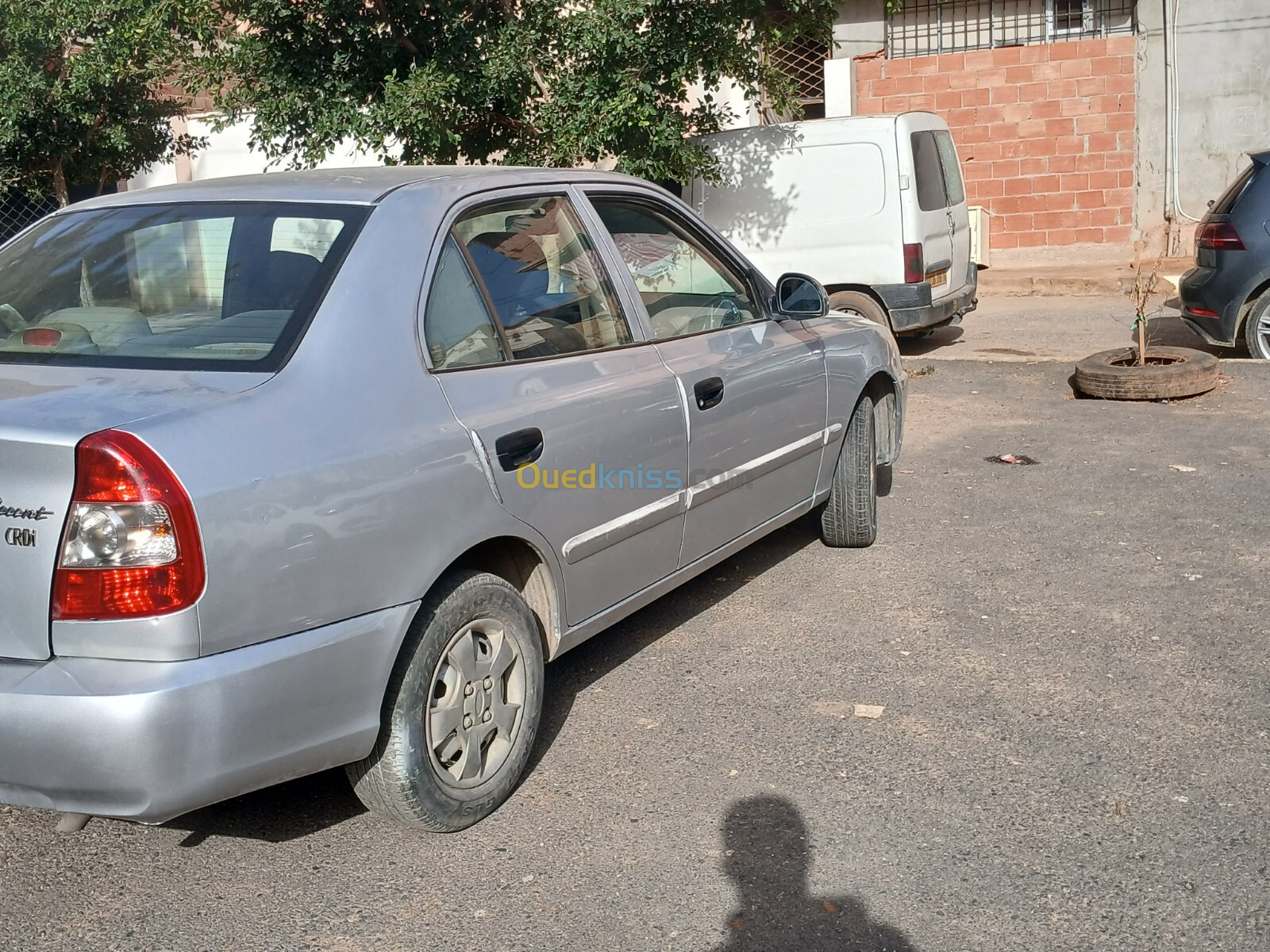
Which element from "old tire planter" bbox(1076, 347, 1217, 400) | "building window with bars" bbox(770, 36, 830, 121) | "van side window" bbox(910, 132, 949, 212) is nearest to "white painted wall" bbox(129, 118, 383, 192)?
"building window with bars" bbox(770, 36, 830, 121)

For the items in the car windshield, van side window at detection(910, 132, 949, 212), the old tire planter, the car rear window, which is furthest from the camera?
van side window at detection(910, 132, 949, 212)

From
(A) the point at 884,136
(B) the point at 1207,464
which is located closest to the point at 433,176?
(B) the point at 1207,464

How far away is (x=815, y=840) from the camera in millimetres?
3377

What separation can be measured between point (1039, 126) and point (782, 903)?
15759 millimetres

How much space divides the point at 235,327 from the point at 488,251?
82cm

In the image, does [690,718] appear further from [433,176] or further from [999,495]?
[999,495]

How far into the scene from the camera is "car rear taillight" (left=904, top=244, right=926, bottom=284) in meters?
11.0

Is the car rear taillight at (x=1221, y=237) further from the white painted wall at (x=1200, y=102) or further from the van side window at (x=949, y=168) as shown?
the white painted wall at (x=1200, y=102)

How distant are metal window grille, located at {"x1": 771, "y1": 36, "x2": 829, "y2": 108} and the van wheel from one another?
7.56 meters

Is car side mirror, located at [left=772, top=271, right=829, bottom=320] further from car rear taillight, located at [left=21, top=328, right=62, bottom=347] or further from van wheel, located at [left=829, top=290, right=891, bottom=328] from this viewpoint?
van wheel, located at [left=829, top=290, right=891, bottom=328]

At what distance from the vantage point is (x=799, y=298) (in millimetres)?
5105

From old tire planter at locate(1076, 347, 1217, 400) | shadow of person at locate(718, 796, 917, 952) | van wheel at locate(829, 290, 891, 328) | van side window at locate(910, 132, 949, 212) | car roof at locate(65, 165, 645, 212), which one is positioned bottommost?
shadow of person at locate(718, 796, 917, 952)

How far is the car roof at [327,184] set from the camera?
3.67m

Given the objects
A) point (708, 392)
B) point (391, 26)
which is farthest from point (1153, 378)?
point (391, 26)
